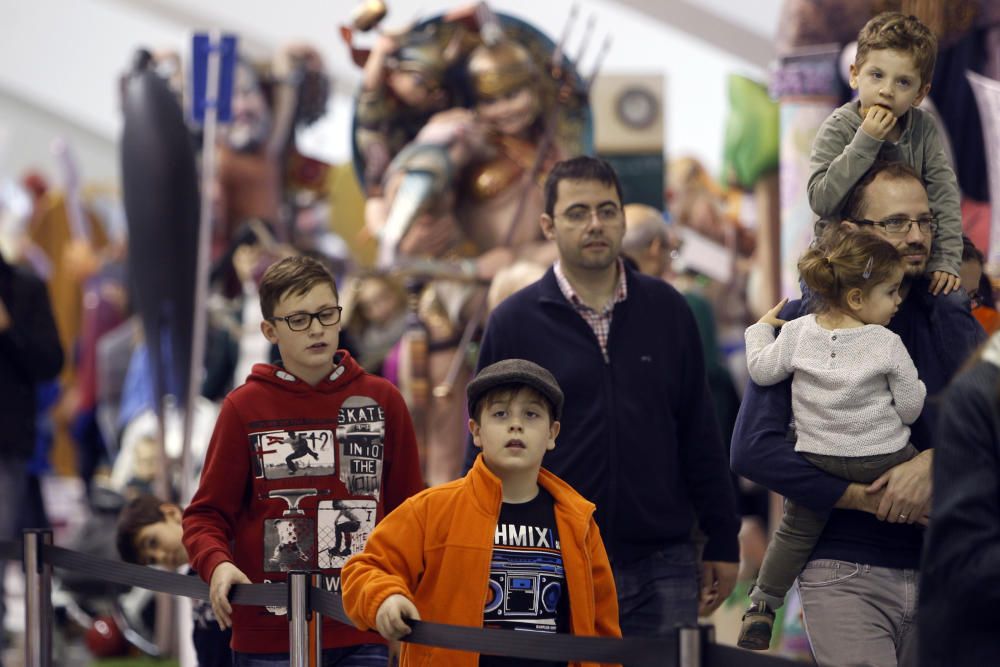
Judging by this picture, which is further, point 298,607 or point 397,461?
point 397,461

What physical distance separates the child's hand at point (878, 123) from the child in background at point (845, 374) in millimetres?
200

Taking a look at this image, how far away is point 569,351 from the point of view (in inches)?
157

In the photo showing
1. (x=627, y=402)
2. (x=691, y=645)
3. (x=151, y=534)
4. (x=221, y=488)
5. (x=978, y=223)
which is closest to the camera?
(x=691, y=645)

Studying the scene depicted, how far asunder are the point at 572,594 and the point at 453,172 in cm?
394

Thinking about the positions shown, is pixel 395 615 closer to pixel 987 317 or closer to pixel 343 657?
pixel 343 657

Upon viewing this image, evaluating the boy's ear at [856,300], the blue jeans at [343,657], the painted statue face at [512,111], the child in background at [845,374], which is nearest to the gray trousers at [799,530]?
the child in background at [845,374]

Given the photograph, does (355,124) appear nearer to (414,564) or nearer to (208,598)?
(208,598)

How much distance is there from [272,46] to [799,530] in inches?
435

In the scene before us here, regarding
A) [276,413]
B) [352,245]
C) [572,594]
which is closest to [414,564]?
[572,594]

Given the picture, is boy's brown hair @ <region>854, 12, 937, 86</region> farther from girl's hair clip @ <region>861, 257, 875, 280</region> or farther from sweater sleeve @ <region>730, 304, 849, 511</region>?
sweater sleeve @ <region>730, 304, 849, 511</region>

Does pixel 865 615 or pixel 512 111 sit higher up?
pixel 512 111

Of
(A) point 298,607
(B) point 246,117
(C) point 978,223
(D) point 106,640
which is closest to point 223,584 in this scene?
(A) point 298,607

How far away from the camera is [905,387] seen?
10.3ft

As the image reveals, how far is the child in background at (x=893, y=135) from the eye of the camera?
3.26 m
